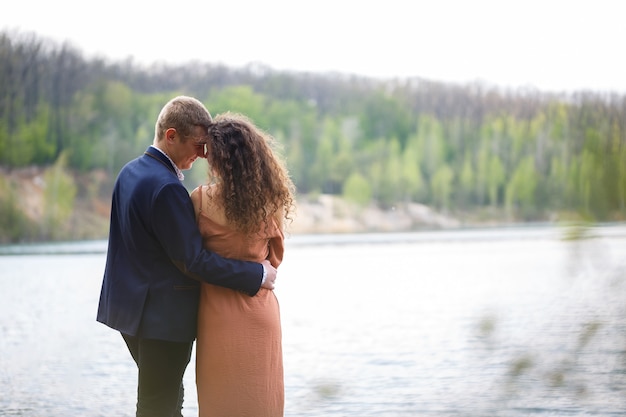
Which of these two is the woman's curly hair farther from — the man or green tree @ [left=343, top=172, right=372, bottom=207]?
green tree @ [left=343, top=172, right=372, bottom=207]

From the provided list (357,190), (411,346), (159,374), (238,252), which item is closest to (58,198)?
(357,190)

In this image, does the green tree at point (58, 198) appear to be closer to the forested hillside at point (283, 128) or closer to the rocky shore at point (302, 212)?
the forested hillside at point (283, 128)

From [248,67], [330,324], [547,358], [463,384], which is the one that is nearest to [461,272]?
[330,324]

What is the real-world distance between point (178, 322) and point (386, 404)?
388 centimetres

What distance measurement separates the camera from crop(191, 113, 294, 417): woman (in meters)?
2.63

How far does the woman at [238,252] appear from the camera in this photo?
2.63m

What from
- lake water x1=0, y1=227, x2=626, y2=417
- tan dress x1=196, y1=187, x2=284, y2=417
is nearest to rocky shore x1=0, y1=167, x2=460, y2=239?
lake water x1=0, y1=227, x2=626, y2=417

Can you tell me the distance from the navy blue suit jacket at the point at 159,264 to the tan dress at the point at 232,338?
1.8 inches

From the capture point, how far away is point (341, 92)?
7562 centimetres

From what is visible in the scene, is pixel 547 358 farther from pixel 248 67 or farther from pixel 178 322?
pixel 248 67

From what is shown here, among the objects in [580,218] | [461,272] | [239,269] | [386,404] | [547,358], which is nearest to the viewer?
[239,269]

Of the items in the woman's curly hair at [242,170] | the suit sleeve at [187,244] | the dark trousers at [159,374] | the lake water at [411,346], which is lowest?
the lake water at [411,346]

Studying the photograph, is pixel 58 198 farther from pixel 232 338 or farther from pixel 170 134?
pixel 232 338

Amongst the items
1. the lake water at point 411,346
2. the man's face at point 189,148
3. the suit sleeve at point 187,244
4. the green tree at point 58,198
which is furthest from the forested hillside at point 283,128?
the suit sleeve at point 187,244
